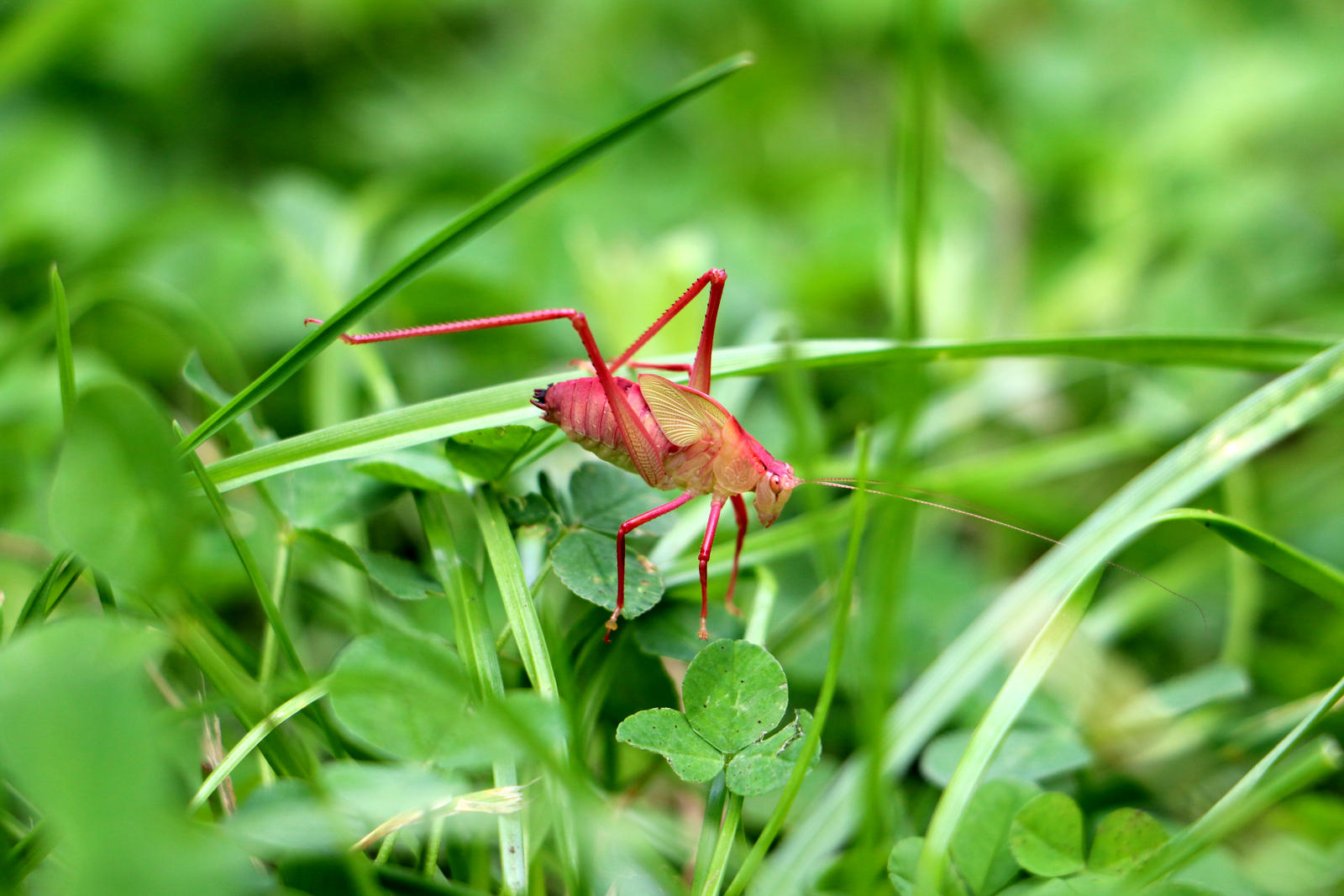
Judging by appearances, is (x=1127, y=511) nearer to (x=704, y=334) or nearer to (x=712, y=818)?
(x=704, y=334)

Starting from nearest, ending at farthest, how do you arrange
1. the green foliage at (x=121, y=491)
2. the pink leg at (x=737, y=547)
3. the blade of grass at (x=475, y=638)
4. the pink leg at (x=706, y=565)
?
the green foliage at (x=121, y=491)
the blade of grass at (x=475, y=638)
the pink leg at (x=706, y=565)
the pink leg at (x=737, y=547)

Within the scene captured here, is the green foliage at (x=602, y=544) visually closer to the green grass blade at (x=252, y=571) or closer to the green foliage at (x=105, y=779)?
the green grass blade at (x=252, y=571)

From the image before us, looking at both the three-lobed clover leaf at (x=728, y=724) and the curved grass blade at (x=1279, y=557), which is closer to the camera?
the three-lobed clover leaf at (x=728, y=724)

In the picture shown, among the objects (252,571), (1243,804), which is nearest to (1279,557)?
(1243,804)

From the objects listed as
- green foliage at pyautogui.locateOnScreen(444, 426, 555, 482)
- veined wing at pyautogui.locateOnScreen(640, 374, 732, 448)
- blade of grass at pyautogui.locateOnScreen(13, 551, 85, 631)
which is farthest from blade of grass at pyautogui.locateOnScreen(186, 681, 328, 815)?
veined wing at pyautogui.locateOnScreen(640, 374, 732, 448)

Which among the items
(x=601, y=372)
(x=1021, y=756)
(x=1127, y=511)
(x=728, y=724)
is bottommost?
(x=1021, y=756)

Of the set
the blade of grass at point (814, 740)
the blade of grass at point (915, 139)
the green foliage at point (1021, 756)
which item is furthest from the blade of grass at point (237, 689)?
the blade of grass at point (915, 139)

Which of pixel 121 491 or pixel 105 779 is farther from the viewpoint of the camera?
pixel 121 491

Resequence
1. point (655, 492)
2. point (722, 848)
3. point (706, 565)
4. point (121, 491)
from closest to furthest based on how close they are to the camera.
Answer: point (121, 491) → point (722, 848) → point (706, 565) → point (655, 492)

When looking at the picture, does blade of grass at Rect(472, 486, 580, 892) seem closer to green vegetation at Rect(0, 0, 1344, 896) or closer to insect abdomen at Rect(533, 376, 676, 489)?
green vegetation at Rect(0, 0, 1344, 896)
